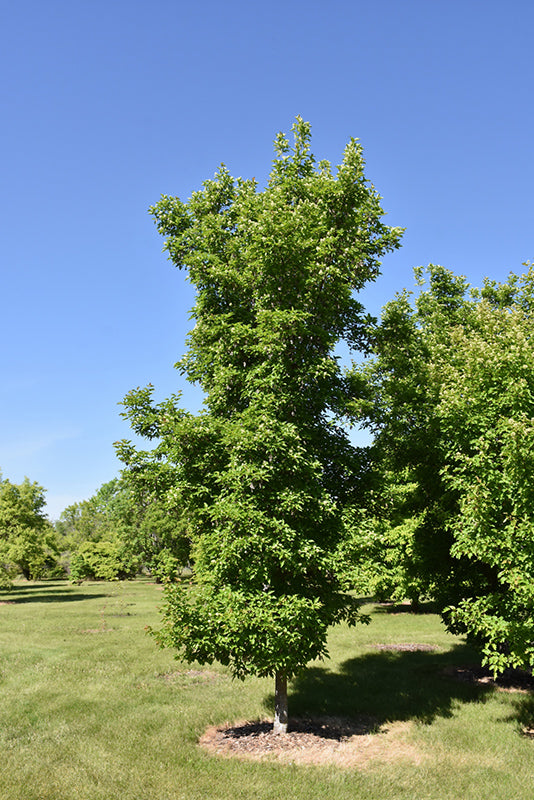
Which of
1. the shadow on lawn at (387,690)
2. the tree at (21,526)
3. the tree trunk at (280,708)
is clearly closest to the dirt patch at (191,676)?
the shadow on lawn at (387,690)

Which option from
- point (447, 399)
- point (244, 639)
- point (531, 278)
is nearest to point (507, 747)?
point (244, 639)

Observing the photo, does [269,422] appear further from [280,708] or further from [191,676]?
[191,676]

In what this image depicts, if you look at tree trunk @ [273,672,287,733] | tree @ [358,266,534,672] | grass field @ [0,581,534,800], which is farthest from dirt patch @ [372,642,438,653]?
tree trunk @ [273,672,287,733]

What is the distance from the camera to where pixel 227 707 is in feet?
51.6

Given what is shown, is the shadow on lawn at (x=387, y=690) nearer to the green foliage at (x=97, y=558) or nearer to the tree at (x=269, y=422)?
the tree at (x=269, y=422)

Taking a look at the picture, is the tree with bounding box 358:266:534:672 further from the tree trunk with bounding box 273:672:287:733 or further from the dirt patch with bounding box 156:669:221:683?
the dirt patch with bounding box 156:669:221:683

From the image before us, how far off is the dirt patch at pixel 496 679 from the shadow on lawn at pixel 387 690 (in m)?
0.40

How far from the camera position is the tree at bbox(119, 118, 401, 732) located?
11.8 meters

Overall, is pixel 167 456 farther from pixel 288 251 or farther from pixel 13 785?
pixel 13 785

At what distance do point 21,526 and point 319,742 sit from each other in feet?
138

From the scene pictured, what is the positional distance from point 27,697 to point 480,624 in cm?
1395

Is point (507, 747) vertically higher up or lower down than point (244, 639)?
lower down

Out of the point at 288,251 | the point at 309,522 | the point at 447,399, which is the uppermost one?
the point at 288,251

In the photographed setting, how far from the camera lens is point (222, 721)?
1461 cm
